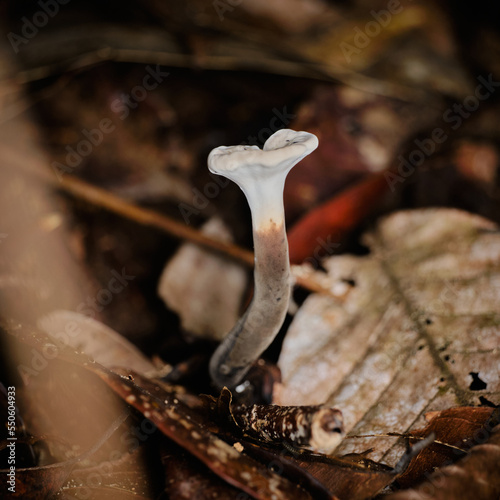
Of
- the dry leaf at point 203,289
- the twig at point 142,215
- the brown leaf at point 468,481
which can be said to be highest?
the twig at point 142,215

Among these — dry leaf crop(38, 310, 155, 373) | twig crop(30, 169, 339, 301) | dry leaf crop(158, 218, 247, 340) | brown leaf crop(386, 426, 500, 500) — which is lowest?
brown leaf crop(386, 426, 500, 500)

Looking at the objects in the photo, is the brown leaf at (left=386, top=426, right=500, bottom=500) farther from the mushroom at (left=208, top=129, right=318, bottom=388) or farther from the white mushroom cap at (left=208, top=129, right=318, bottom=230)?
the white mushroom cap at (left=208, top=129, right=318, bottom=230)

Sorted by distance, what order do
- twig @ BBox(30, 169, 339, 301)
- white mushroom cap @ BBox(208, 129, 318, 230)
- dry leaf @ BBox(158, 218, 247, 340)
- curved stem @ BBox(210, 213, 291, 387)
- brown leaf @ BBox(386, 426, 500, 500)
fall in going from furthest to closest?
twig @ BBox(30, 169, 339, 301) → dry leaf @ BBox(158, 218, 247, 340) → curved stem @ BBox(210, 213, 291, 387) → white mushroom cap @ BBox(208, 129, 318, 230) → brown leaf @ BBox(386, 426, 500, 500)

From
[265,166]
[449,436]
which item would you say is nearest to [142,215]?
[265,166]

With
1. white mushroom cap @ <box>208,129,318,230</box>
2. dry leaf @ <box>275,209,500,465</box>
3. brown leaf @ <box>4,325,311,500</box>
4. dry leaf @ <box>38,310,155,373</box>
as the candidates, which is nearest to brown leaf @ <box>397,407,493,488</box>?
dry leaf @ <box>275,209,500,465</box>

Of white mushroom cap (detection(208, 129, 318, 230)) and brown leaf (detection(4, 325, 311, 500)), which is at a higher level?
white mushroom cap (detection(208, 129, 318, 230))

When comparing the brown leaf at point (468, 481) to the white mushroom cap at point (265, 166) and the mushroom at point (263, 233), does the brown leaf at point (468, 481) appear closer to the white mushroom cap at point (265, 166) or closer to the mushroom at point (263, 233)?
the mushroom at point (263, 233)

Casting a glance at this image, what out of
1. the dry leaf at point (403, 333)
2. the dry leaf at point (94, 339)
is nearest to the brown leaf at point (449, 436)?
the dry leaf at point (403, 333)
